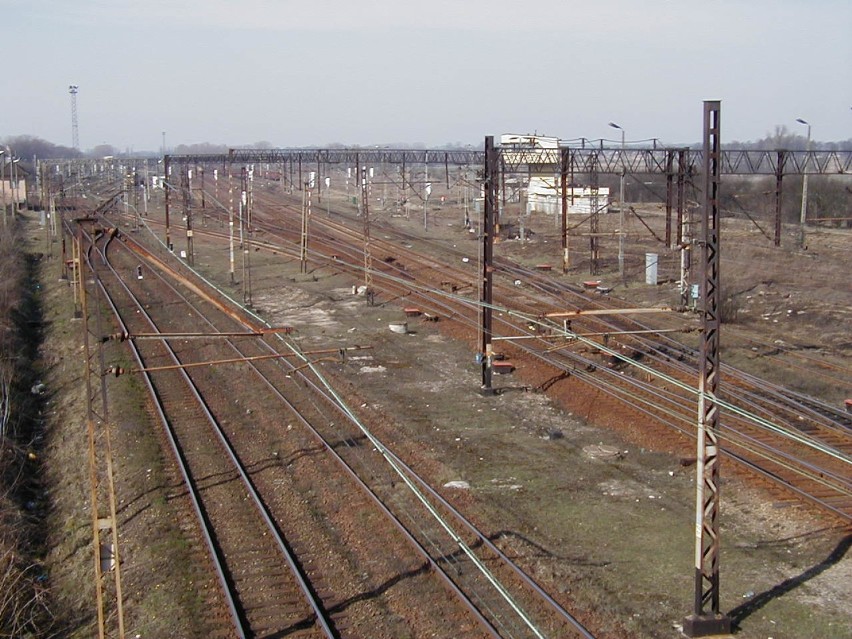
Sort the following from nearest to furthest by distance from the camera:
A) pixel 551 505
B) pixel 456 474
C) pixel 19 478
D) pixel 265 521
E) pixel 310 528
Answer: pixel 310 528, pixel 265 521, pixel 551 505, pixel 456 474, pixel 19 478

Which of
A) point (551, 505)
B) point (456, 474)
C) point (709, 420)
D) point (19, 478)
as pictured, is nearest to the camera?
point (709, 420)

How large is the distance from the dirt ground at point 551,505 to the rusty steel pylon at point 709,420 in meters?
0.31

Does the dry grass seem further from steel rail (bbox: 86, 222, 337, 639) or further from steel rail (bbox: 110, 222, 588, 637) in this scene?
steel rail (bbox: 110, 222, 588, 637)

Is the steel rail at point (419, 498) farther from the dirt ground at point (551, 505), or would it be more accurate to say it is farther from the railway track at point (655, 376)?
the railway track at point (655, 376)

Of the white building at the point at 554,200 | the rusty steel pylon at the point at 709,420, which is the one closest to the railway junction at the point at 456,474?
the rusty steel pylon at the point at 709,420

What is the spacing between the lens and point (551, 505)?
1181cm

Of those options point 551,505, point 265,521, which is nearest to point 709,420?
point 551,505

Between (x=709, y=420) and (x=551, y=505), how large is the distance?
3710 mm

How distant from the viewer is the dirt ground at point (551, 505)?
9.26 metres

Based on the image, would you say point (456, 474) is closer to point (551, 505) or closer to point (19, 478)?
point (551, 505)

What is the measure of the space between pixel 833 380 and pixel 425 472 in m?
8.35

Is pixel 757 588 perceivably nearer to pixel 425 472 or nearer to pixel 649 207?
pixel 425 472

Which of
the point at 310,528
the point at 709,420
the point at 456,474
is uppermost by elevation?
the point at 709,420

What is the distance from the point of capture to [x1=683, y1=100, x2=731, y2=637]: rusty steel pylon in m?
8.38
